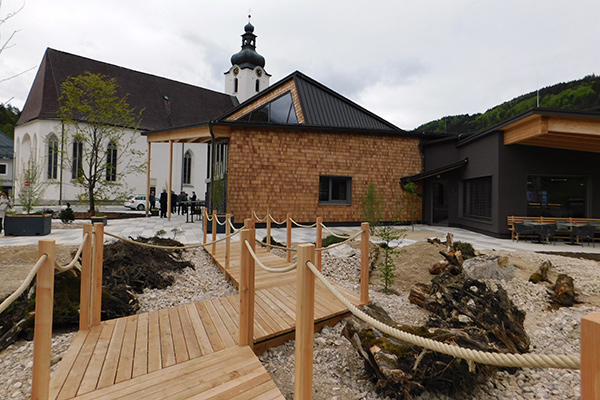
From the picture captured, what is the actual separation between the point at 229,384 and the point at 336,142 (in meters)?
12.6

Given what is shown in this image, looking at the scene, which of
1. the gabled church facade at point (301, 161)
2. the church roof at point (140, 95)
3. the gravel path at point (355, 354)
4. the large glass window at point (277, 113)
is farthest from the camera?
the church roof at point (140, 95)

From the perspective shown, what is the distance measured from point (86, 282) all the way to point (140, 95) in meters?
35.2

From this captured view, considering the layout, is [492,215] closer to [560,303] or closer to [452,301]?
[560,303]

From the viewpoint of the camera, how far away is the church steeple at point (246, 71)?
45344 mm

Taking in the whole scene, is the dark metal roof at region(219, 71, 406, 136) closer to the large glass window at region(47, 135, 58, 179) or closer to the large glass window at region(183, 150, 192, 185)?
the large glass window at region(183, 150, 192, 185)

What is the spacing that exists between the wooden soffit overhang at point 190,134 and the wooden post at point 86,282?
34.2 ft

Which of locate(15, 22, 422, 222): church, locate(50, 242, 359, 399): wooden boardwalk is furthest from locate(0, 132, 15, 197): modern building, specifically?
locate(50, 242, 359, 399): wooden boardwalk

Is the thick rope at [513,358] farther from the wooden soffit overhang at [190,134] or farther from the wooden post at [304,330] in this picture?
the wooden soffit overhang at [190,134]

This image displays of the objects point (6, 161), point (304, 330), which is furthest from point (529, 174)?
point (6, 161)

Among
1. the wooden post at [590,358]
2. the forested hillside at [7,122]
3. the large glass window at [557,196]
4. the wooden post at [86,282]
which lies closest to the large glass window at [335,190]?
the large glass window at [557,196]

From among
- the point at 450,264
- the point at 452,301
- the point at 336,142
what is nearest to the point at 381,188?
the point at 336,142

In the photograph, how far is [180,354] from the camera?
8.28 feet

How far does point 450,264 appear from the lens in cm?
529

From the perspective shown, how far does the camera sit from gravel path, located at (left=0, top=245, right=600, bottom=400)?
8.14 ft
